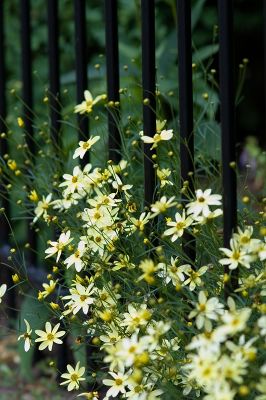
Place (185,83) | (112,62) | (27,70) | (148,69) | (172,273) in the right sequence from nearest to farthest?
(172,273), (185,83), (148,69), (112,62), (27,70)

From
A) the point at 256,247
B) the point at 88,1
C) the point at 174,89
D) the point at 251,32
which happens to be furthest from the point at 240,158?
the point at 256,247

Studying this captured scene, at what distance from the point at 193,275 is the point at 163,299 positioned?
0.08m

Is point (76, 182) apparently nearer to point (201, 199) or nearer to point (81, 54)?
point (201, 199)

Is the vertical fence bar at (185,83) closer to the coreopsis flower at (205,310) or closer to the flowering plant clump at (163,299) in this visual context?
the flowering plant clump at (163,299)

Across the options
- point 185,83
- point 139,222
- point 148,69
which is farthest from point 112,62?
point 139,222

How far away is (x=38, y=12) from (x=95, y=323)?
2980mm

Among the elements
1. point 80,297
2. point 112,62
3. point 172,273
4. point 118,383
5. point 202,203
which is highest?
point 112,62

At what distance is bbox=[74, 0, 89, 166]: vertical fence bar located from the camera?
2.71 m

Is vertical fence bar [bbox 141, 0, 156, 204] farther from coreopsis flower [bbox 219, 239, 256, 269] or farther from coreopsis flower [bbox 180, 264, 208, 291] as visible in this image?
coreopsis flower [bbox 219, 239, 256, 269]

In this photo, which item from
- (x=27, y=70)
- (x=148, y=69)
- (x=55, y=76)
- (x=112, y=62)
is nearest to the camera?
(x=148, y=69)

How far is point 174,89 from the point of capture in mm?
3572

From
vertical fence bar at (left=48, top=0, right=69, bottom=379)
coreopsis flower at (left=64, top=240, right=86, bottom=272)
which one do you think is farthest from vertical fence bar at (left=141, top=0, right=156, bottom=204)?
vertical fence bar at (left=48, top=0, right=69, bottom=379)

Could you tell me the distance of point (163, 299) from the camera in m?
1.96

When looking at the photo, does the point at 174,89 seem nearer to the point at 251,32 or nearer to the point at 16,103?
the point at 16,103
